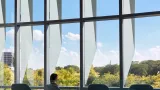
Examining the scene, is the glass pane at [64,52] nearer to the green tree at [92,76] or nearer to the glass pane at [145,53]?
the green tree at [92,76]

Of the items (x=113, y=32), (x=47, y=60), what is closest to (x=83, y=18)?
(x=113, y=32)

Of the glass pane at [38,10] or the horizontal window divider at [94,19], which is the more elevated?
the glass pane at [38,10]

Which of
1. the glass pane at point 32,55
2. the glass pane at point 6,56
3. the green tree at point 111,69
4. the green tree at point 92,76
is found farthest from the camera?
the glass pane at point 6,56

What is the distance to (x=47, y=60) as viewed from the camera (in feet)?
29.7

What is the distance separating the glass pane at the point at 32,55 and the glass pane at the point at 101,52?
140cm

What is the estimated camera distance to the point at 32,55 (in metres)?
9.48

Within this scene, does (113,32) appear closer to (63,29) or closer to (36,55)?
(63,29)

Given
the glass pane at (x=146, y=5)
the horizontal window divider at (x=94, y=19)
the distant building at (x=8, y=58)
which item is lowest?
the distant building at (x=8, y=58)

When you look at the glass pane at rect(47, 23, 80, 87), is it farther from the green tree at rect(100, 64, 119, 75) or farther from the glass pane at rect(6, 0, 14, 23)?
the glass pane at rect(6, 0, 14, 23)

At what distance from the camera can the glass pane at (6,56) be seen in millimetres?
9734

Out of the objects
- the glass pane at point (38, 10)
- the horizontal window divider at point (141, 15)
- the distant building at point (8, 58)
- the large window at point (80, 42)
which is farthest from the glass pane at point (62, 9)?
the distant building at point (8, 58)

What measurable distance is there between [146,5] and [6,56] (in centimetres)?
447

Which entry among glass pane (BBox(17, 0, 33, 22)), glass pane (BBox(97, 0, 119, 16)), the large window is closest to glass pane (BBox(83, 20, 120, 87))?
the large window

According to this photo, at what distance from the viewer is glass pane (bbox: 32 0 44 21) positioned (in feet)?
30.5
